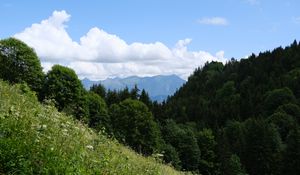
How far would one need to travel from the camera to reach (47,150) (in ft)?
33.6

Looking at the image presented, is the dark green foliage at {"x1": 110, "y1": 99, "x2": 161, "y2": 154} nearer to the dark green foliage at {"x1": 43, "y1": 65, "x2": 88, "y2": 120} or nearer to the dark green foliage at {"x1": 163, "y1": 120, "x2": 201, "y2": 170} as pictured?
the dark green foliage at {"x1": 43, "y1": 65, "x2": 88, "y2": 120}

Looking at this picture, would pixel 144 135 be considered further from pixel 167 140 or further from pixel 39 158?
pixel 39 158

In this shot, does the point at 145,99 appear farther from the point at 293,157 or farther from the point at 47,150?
the point at 47,150

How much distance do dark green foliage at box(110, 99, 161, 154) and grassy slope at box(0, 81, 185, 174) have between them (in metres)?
67.1

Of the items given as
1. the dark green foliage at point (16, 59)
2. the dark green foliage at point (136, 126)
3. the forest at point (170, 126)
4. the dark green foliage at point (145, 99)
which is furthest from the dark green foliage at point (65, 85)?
the dark green foliage at point (145, 99)

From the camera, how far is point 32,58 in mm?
64688

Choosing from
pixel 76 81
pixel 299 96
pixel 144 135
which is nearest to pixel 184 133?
pixel 144 135

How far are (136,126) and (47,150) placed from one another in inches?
2842

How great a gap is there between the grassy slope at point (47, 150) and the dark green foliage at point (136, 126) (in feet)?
220

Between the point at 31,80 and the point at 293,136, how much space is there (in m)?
52.8

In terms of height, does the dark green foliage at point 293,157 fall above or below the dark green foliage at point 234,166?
above

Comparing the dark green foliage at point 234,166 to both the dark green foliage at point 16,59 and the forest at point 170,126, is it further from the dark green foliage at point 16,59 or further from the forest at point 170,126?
the dark green foliage at point 16,59

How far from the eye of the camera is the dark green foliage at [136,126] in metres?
80.9

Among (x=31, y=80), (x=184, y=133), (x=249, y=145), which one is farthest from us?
(x=249, y=145)
